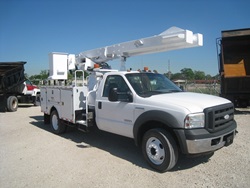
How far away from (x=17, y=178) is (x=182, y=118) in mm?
3282

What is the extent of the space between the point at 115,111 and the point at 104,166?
1271mm

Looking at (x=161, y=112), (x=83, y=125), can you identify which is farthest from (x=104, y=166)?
(x=83, y=125)

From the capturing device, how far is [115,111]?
555cm

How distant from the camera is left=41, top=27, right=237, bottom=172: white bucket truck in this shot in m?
4.25

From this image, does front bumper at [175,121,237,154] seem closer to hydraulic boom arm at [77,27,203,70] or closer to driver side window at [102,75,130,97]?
driver side window at [102,75,130,97]

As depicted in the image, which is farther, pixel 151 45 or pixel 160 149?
pixel 151 45

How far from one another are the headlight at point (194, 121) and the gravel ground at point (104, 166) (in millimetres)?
985

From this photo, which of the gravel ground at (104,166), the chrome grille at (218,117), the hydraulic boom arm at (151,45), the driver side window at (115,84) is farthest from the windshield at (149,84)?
the gravel ground at (104,166)

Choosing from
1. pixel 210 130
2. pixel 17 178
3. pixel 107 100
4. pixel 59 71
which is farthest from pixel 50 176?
pixel 59 71

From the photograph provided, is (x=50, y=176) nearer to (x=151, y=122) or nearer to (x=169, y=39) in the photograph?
(x=151, y=122)

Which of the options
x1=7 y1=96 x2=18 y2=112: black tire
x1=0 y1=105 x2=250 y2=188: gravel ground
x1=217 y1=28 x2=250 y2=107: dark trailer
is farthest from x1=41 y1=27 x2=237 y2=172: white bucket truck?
x1=7 y1=96 x2=18 y2=112: black tire

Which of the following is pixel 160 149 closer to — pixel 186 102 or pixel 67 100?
pixel 186 102

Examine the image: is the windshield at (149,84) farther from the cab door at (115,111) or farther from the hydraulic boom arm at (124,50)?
the hydraulic boom arm at (124,50)

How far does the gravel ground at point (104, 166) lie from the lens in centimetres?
422
